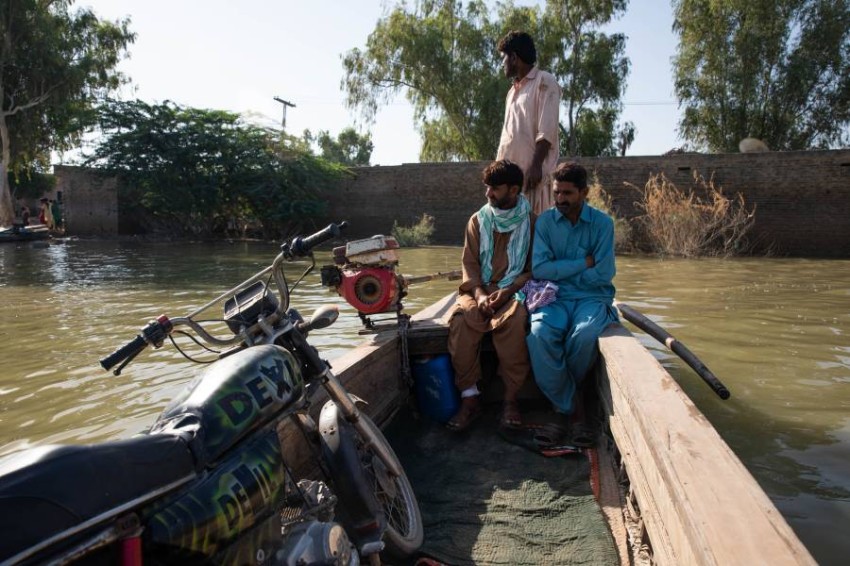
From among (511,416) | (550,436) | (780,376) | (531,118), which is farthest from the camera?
(780,376)

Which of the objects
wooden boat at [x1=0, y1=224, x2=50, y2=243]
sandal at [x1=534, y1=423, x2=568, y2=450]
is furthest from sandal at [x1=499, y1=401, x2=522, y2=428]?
wooden boat at [x1=0, y1=224, x2=50, y2=243]

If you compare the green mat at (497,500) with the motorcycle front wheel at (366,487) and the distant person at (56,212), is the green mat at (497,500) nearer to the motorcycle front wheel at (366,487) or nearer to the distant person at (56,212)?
the motorcycle front wheel at (366,487)

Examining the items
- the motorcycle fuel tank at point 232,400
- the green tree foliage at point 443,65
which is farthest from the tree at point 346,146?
the motorcycle fuel tank at point 232,400

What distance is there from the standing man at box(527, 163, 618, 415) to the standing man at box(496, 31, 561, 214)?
2.43 feet

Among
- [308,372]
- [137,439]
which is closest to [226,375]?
[137,439]

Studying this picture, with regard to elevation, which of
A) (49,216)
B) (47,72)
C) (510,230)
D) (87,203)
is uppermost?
(47,72)

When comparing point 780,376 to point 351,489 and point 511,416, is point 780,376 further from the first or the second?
point 351,489

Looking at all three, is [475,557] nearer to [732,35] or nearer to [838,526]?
[838,526]

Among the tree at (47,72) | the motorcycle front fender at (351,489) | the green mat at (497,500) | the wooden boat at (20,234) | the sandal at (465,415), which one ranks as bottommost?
the wooden boat at (20,234)

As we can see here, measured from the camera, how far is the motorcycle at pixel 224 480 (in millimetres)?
962

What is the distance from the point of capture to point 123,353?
178 centimetres

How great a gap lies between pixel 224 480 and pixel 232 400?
0.57 feet

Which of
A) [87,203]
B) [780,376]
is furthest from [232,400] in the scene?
[87,203]

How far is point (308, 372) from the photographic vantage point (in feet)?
6.93
